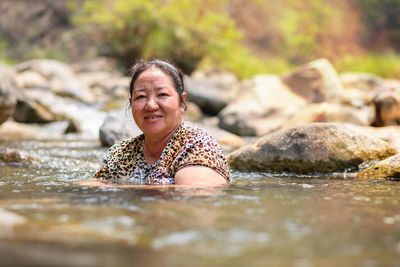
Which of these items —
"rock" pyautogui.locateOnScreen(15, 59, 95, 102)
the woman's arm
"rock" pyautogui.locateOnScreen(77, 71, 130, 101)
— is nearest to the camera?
the woman's arm

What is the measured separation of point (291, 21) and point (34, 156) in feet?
73.0

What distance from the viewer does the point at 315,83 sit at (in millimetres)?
11102

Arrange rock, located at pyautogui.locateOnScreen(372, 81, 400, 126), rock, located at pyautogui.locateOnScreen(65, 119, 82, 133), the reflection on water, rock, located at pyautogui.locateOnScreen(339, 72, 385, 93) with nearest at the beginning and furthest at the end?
the reflection on water
rock, located at pyautogui.locateOnScreen(372, 81, 400, 126)
rock, located at pyautogui.locateOnScreen(65, 119, 82, 133)
rock, located at pyautogui.locateOnScreen(339, 72, 385, 93)

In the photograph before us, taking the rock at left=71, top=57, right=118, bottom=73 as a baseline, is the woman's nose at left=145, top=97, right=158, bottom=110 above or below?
below

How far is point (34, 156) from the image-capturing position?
549 centimetres

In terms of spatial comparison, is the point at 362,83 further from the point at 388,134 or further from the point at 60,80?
the point at 60,80

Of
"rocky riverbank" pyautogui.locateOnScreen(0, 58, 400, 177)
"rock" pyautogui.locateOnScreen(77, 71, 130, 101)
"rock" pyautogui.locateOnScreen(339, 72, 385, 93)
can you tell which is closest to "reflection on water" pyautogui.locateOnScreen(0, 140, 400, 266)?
"rocky riverbank" pyautogui.locateOnScreen(0, 58, 400, 177)

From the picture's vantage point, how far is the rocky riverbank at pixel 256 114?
16.0 feet

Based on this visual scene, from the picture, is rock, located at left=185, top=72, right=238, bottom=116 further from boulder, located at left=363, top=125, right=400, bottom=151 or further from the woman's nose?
the woman's nose

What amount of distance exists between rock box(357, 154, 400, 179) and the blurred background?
12.6 metres

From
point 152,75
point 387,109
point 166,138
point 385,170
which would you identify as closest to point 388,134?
point 387,109

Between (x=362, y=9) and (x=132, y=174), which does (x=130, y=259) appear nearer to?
(x=132, y=174)

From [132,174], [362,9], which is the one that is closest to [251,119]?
[132,174]

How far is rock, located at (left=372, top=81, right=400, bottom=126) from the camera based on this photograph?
351 inches
